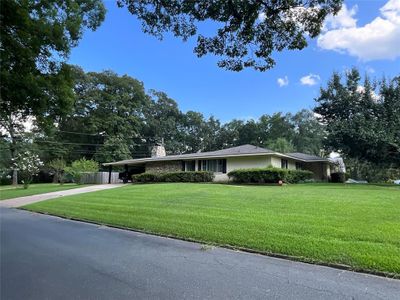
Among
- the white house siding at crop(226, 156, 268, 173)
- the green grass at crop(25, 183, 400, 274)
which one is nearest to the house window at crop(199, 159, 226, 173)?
the white house siding at crop(226, 156, 268, 173)

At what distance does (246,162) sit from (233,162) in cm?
116

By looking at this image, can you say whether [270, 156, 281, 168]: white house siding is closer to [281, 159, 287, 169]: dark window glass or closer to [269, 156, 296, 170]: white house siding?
[269, 156, 296, 170]: white house siding

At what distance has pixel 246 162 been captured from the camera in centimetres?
2681

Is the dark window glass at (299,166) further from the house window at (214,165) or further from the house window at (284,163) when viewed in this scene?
the house window at (214,165)

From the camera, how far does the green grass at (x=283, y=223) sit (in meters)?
5.87

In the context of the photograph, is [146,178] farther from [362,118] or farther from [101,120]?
[101,120]

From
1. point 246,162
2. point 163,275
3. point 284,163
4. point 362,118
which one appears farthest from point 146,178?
point 163,275

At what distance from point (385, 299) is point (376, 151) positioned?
25022 mm

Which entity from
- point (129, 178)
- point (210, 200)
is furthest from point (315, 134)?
point (210, 200)

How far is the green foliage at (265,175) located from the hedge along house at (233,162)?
1795 mm

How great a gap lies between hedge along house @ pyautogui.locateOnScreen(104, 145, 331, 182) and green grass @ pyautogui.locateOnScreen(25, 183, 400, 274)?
1276 centimetres

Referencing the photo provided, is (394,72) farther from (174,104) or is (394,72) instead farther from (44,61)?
(174,104)

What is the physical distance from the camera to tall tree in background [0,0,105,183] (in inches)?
300

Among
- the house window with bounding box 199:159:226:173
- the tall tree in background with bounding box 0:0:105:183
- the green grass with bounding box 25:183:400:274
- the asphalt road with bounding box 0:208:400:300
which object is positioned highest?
the tall tree in background with bounding box 0:0:105:183
